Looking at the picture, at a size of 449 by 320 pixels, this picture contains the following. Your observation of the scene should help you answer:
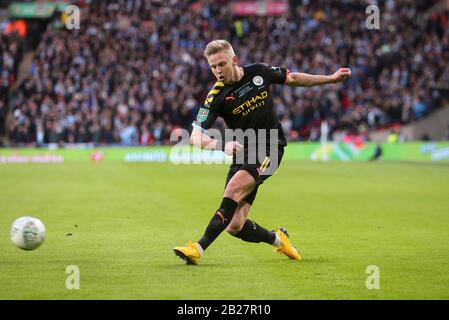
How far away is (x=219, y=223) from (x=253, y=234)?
2.21ft

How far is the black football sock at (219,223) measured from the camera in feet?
30.4

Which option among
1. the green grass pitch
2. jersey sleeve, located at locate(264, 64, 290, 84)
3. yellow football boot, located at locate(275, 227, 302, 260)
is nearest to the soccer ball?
the green grass pitch

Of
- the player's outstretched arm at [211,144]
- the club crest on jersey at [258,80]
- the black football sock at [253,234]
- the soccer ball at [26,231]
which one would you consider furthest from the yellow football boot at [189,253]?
the club crest on jersey at [258,80]

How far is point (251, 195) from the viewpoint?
31.5 feet

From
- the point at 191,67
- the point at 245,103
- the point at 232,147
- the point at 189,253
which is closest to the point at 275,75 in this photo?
the point at 245,103

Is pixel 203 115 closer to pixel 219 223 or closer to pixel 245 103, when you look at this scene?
pixel 245 103

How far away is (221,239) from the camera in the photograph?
12156 mm

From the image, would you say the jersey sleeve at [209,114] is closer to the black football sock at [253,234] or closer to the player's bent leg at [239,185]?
the player's bent leg at [239,185]

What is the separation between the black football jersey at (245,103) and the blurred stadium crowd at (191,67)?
26.8 metres

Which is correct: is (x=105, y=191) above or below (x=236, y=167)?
below

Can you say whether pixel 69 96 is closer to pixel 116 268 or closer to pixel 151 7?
pixel 151 7
